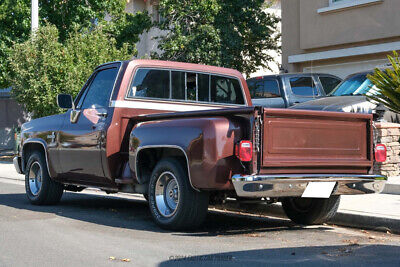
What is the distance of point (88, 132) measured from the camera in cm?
866

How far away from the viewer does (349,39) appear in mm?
18453

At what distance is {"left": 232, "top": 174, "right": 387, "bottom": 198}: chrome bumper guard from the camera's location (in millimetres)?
6539

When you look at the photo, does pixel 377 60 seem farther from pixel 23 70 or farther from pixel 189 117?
pixel 189 117

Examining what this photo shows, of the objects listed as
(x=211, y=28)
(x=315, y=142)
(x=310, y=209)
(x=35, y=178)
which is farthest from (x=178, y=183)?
(x=211, y=28)

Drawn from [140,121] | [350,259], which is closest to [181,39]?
[140,121]

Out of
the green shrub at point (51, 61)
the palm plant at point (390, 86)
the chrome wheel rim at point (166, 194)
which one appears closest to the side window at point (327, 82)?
the palm plant at point (390, 86)

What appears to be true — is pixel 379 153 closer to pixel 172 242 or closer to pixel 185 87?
pixel 172 242

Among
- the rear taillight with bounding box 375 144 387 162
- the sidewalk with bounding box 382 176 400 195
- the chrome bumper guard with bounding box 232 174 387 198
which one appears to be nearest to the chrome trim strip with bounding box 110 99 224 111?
the chrome bumper guard with bounding box 232 174 387 198

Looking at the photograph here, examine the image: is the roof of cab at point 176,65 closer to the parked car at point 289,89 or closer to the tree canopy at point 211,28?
the parked car at point 289,89

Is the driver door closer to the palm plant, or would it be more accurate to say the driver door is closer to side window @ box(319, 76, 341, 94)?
the palm plant

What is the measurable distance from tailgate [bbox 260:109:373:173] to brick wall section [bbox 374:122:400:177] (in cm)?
387

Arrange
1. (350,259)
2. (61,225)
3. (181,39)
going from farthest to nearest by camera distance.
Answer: (181,39)
(61,225)
(350,259)

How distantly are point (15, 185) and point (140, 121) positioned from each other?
6817 millimetres

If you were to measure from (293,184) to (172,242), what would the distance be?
135cm
